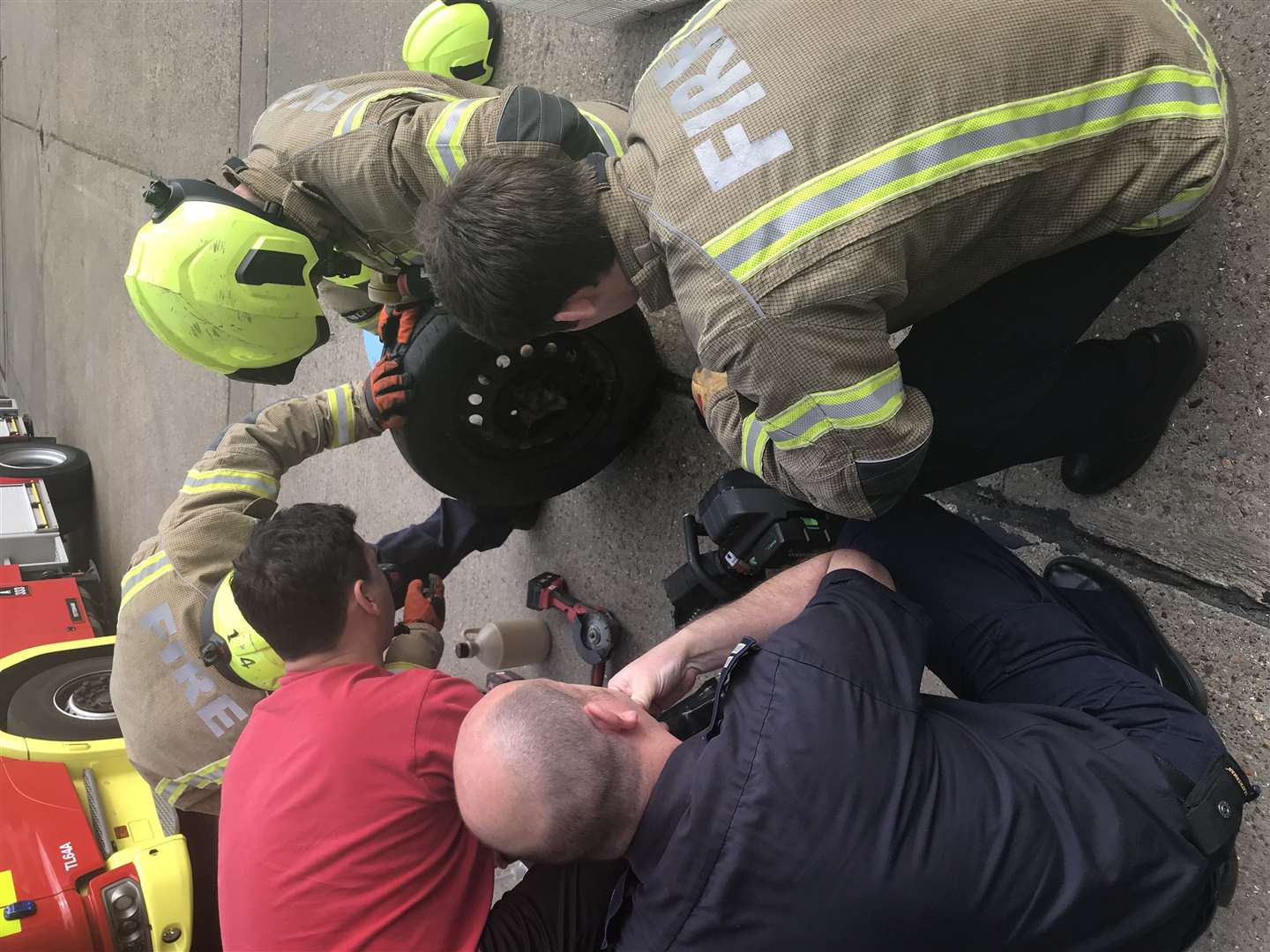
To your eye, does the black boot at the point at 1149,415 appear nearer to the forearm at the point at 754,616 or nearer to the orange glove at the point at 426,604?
the forearm at the point at 754,616

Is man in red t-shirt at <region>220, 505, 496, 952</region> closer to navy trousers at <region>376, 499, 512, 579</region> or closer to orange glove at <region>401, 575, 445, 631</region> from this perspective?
orange glove at <region>401, 575, 445, 631</region>

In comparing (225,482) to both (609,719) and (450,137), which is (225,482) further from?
(609,719)

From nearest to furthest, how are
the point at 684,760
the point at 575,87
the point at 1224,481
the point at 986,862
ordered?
the point at 986,862, the point at 684,760, the point at 1224,481, the point at 575,87

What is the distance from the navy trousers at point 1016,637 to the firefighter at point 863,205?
374 millimetres

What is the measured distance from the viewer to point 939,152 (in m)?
1.35

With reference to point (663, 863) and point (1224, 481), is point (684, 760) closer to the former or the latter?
point (663, 863)

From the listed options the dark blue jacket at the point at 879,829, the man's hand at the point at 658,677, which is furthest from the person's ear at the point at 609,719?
the man's hand at the point at 658,677

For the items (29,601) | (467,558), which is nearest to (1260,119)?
(467,558)

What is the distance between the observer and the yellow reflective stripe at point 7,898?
9.75 feet

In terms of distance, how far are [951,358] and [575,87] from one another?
83.9 inches

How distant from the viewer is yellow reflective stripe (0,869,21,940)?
9.75 feet

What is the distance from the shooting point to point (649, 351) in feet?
9.40

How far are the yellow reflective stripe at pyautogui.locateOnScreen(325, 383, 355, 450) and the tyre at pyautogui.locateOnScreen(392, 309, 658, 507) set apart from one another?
20 cm

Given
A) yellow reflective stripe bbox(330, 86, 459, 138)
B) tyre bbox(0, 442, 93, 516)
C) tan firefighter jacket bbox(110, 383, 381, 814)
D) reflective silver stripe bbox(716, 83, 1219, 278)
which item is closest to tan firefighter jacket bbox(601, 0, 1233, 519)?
reflective silver stripe bbox(716, 83, 1219, 278)
